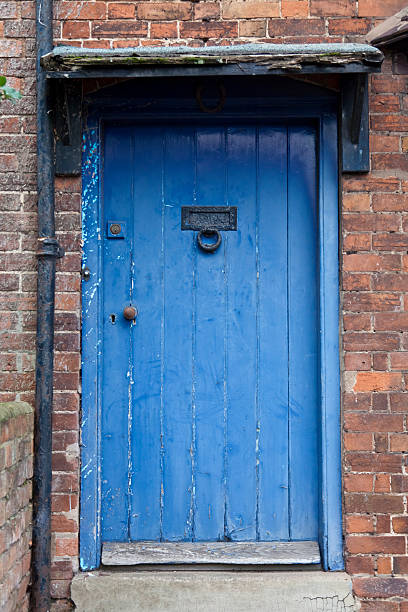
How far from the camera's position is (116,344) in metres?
3.11

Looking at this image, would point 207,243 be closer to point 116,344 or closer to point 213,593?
point 116,344

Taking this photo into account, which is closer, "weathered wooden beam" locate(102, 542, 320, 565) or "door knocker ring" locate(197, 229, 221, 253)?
"weathered wooden beam" locate(102, 542, 320, 565)

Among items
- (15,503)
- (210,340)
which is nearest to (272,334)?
(210,340)

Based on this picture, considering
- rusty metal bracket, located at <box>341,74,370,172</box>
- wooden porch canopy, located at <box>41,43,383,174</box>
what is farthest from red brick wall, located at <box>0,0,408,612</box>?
wooden porch canopy, located at <box>41,43,383,174</box>

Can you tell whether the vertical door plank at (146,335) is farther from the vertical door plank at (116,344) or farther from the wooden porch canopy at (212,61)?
the wooden porch canopy at (212,61)

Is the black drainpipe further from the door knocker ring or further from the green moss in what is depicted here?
the door knocker ring

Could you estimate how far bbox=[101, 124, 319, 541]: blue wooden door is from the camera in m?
3.06

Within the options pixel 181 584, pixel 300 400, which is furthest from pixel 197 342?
pixel 181 584

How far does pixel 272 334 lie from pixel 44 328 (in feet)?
3.61

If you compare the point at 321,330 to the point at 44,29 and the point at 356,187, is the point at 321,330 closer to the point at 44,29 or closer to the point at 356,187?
the point at 356,187

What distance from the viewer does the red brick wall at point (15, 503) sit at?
2514 millimetres

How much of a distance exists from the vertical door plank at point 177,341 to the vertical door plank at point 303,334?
50 centimetres

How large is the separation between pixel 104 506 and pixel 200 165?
1.75 metres

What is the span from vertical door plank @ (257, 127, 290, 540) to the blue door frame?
6.9 inches
